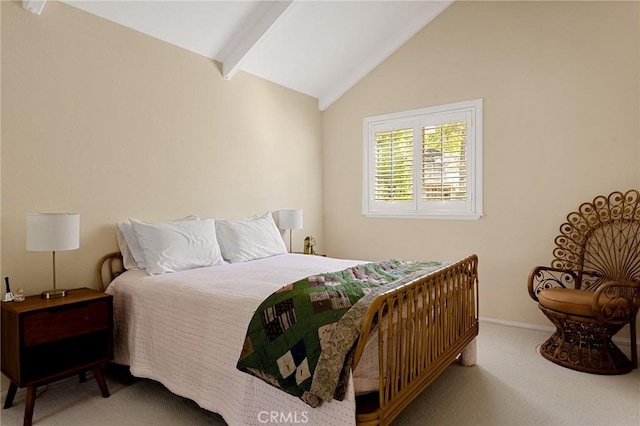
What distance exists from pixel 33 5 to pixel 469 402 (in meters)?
3.75

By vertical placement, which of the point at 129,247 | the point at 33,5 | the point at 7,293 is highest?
the point at 33,5

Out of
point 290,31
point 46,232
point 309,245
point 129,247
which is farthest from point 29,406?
point 290,31

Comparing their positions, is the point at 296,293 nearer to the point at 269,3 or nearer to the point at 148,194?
the point at 148,194

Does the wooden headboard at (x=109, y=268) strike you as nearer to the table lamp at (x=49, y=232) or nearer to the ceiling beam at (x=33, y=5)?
the table lamp at (x=49, y=232)

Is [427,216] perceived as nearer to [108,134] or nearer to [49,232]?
[108,134]

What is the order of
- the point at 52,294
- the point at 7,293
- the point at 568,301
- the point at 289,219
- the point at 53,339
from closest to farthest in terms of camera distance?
the point at 53,339 < the point at 7,293 < the point at 52,294 < the point at 568,301 < the point at 289,219

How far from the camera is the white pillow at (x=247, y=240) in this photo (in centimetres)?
355

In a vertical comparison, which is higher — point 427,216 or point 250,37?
point 250,37

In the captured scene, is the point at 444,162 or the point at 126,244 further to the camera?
the point at 444,162

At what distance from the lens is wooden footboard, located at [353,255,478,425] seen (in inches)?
71.0

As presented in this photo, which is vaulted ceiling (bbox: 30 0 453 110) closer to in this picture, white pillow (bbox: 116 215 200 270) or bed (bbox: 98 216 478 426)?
white pillow (bbox: 116 215 200 270)

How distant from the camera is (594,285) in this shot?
348cm

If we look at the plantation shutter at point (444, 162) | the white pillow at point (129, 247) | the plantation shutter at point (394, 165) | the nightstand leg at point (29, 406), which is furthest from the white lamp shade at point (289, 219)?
the nightstand leg at point (29, 406)

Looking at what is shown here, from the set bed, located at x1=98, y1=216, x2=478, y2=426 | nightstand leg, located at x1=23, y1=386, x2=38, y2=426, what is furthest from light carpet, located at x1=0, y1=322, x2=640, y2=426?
bed, located at x1=98, y1=216, x2=478, y2=426
